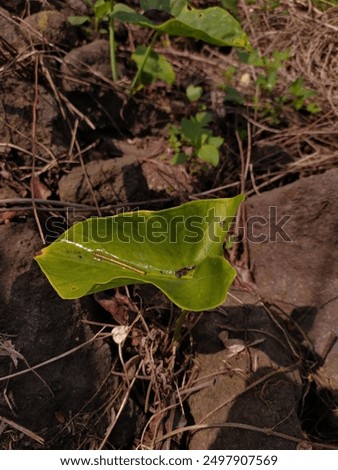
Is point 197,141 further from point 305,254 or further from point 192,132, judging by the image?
point 305,254

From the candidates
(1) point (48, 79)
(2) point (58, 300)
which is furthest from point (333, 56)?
(2) point (58, 300)

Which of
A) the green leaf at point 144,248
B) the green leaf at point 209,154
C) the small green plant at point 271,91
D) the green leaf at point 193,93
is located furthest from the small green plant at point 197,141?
the green leaf at point 144,248

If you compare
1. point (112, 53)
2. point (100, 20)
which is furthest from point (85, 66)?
point (100, 20)

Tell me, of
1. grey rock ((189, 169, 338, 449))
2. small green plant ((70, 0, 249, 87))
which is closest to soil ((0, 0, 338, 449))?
grey rock ((189, 169, 338, 449))

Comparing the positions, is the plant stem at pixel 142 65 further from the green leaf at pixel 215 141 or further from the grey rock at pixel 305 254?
the grey rock at pixel 305 254

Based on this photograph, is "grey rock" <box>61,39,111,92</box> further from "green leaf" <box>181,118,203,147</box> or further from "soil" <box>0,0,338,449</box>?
"green leaf" <box>181,118,203,147</box>

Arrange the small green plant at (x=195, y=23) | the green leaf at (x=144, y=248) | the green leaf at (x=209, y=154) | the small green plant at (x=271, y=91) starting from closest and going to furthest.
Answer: the green leaf at (x=144, y=248) → the small green plant at (x=195, y=23) → the green leaf at (x=209, y=154) → the small green plant at (x=271, y=91)

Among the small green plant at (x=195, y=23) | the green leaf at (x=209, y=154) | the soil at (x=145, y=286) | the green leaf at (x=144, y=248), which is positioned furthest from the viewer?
the green leaf at (x=209, y=154)
